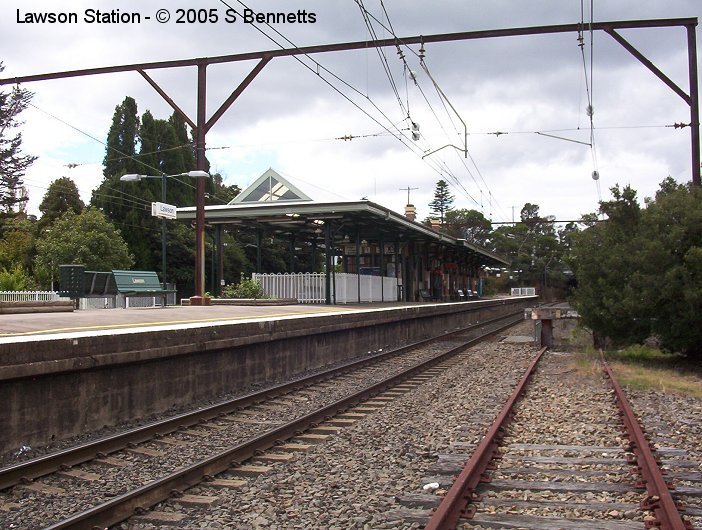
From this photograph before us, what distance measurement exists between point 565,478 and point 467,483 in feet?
3.59

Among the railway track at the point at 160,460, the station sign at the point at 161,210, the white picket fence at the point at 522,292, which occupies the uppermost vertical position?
the station sign at the point at 161,210

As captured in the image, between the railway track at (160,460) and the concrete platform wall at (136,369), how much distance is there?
951 millimetres

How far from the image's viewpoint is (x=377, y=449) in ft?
25.4

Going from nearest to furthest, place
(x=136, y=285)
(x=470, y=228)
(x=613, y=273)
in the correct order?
(x=613, y=273) < (x=136, y=285) < (x=470, y=228)

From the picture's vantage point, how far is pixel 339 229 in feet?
96.1

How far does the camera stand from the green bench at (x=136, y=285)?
73.0ft

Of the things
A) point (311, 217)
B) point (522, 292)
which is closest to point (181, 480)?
point (311, 217)

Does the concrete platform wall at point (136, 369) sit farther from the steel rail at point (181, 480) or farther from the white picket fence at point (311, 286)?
the white picket fence at point (311, 286)

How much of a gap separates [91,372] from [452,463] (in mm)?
4765

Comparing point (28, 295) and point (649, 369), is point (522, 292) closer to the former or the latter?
point (28, 295)

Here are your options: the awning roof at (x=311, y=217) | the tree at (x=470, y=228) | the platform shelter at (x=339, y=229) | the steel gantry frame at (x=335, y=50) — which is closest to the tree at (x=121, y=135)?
the platform shelter at (x=339, y=229)

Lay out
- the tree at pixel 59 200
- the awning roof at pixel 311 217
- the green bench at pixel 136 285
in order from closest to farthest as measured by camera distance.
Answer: the green bench at pixel 136 285, the awning roof at pixel 311 217, the tree at pixel 59 200

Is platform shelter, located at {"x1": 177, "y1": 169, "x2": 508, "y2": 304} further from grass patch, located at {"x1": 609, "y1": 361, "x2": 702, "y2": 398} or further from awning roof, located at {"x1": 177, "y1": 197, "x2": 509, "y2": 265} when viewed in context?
grass patch, located at {"x1": 609, "y1": 361, "x2": 702, "y2": 398}

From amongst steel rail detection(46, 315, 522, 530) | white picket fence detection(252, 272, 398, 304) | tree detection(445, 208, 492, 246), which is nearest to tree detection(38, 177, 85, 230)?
white picket fence detection(252, 272, 398, 304)
